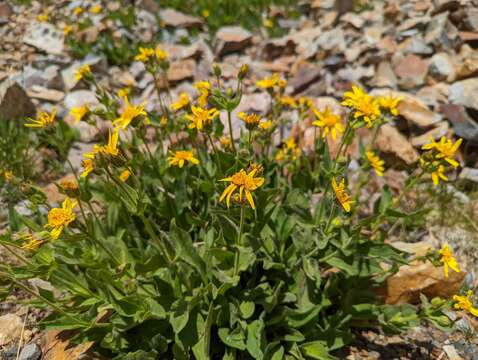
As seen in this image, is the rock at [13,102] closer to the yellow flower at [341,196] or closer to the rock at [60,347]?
the rock at [60,347]

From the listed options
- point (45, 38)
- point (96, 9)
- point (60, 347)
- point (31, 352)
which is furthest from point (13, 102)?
point (96, 9)

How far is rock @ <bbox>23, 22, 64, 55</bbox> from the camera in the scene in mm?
8039

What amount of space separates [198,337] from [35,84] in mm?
6070

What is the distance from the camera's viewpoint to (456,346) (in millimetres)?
3521

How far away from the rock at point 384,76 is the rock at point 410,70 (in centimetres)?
10

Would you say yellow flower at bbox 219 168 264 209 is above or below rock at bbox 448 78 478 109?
above

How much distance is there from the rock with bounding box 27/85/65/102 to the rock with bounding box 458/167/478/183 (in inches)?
246

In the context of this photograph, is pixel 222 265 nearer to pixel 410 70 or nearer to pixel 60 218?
pixel 60 218

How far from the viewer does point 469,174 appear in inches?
198

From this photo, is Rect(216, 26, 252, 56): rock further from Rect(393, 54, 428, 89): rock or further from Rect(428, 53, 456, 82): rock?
Rect(428, 53, 456, 82): rock

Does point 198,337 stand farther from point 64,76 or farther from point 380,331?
point 64,76

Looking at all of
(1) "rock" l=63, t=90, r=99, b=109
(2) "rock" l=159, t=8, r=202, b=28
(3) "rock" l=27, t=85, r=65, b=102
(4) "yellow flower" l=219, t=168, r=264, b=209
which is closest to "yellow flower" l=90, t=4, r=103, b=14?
(2) "rock" l=159, t=8, r=202, b=28

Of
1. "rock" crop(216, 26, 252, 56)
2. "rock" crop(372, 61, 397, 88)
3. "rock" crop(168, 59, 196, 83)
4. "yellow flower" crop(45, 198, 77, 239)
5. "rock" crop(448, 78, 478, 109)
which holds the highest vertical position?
"yellow flower" crop(45, 198, 77, 239)

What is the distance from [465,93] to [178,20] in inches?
245
